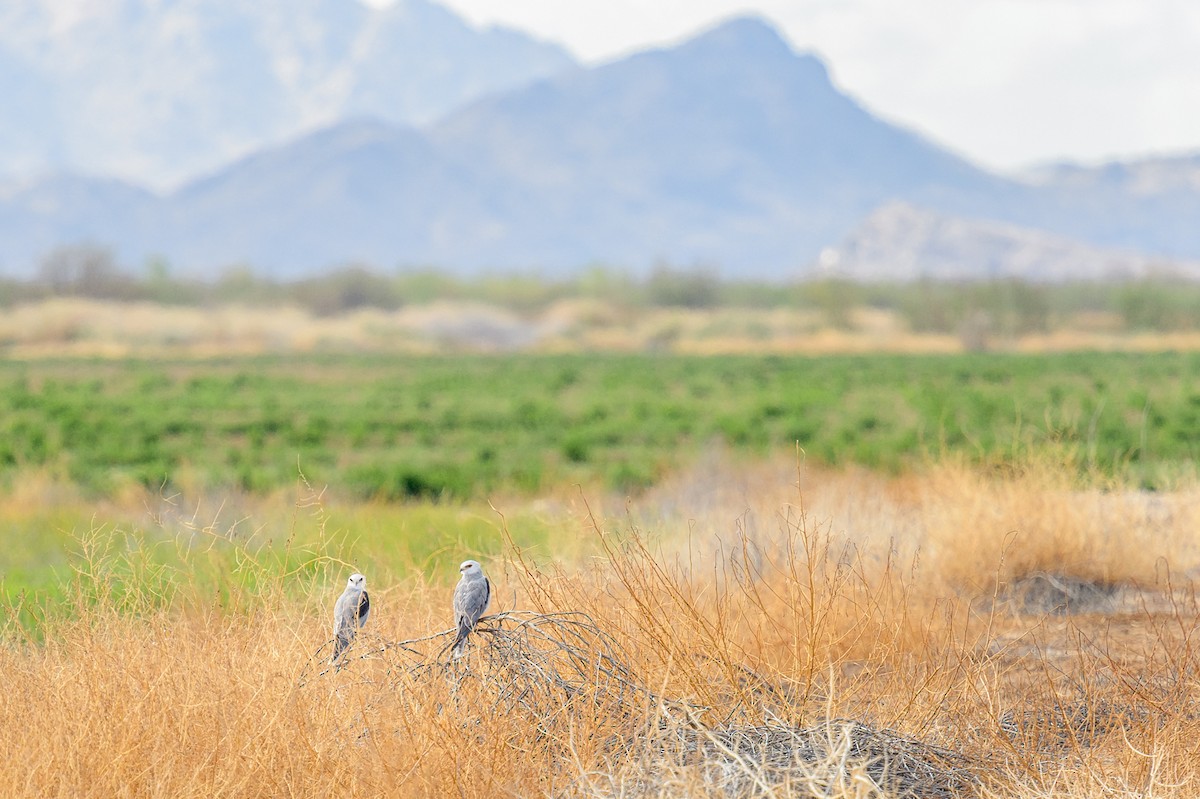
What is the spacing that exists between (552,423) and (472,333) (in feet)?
149

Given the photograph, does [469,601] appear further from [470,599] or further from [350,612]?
[350,612]

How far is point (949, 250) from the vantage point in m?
185

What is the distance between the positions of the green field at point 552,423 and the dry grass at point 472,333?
62.6ft

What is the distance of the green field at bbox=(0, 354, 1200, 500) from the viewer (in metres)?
14.9

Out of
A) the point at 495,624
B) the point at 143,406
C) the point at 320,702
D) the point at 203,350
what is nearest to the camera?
the point at 320,702

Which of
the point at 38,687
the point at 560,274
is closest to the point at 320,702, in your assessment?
the point at 38,687

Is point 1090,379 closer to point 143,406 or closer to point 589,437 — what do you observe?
point 589,437

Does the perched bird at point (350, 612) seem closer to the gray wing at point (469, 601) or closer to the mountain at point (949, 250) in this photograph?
the gray wing at point (469, 601)

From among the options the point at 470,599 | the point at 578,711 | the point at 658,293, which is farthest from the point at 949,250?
the point at 470,599

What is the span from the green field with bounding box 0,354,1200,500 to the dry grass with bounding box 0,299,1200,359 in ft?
62.6

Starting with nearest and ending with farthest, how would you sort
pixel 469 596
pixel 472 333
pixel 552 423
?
pixel 469 596
pixel 552 423
pixel 472 333

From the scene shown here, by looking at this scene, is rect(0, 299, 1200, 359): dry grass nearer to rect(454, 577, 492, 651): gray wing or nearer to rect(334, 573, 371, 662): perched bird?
rect(334, 573, 371, 662): perched bird

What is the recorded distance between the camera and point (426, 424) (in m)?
22.8

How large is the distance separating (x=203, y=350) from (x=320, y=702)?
52406mm
